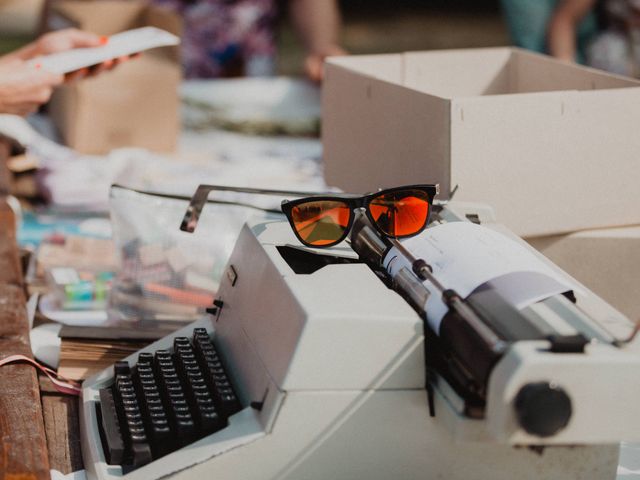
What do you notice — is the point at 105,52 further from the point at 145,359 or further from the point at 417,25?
the point at 417,25

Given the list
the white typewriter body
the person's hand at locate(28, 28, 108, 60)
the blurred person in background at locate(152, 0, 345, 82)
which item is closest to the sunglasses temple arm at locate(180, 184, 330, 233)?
the white typewriter body

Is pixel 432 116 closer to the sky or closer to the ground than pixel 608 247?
closer to the sky

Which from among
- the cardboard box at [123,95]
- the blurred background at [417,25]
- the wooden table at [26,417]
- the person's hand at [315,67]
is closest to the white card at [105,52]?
the wooden table at [26,417]

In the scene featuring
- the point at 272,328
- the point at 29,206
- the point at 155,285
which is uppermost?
the point at 272,328

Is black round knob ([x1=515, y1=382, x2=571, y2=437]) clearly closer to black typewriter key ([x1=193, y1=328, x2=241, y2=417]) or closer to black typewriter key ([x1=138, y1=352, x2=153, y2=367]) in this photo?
black typewriter key ([x1=193, y1=328, x2=241, y2=417])

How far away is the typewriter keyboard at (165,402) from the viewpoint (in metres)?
0.97

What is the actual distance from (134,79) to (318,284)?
1.85m

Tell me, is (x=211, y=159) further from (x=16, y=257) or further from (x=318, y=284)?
(x=318, y=284)

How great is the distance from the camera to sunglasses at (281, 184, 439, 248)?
3.55ft

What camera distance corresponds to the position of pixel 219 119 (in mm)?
2980

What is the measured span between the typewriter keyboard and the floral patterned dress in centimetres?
237

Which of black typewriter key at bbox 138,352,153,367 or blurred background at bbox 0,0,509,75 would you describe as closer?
black typewriter key at bbox 138,352,153,367

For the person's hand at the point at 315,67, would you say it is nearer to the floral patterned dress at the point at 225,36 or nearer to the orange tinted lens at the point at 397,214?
the floral patterned dress at the point at 225,36

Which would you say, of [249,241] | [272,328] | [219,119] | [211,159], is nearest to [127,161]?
[211,159]
